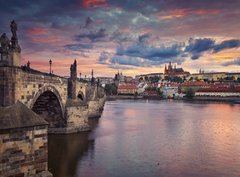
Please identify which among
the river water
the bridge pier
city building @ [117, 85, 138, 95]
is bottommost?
the river water

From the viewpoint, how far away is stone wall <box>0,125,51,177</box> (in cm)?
1374

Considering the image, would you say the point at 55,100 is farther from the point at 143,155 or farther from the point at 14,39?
the point at 14,39

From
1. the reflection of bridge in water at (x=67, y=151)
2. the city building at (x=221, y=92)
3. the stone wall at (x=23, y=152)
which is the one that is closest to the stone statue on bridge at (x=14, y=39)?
the stone wall at (x=23, y=152)

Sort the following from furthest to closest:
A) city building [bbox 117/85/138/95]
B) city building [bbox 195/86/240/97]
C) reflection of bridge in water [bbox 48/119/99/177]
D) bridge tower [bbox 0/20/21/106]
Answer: city building [bbox 117/85/138/95] → city building [bbox 195/86/240/97] → reflection of bridge in water [bbox 48/119/99/177] → bridge tower [bbox 0/20/21/106]

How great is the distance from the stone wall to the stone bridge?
2149mm

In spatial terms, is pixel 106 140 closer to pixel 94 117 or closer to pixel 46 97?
pixel 46 97

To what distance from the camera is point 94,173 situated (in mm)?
18562

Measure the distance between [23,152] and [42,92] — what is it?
416 inches

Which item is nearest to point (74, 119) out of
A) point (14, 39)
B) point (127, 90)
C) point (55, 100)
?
point (55, 100)

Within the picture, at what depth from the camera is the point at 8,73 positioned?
16000 mm

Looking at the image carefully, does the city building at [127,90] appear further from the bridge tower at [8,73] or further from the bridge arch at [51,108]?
the bridge tower at [8,73]

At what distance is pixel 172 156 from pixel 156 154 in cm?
132

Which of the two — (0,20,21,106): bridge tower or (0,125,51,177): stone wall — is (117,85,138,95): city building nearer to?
(0,20,21,106): bridge tower

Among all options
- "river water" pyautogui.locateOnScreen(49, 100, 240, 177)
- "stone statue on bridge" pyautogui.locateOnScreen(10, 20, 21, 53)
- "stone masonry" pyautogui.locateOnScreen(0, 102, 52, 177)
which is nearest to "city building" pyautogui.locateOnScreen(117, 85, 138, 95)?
"river water" pyautogui.locateOnScreen(49, 100, 240, 177)
